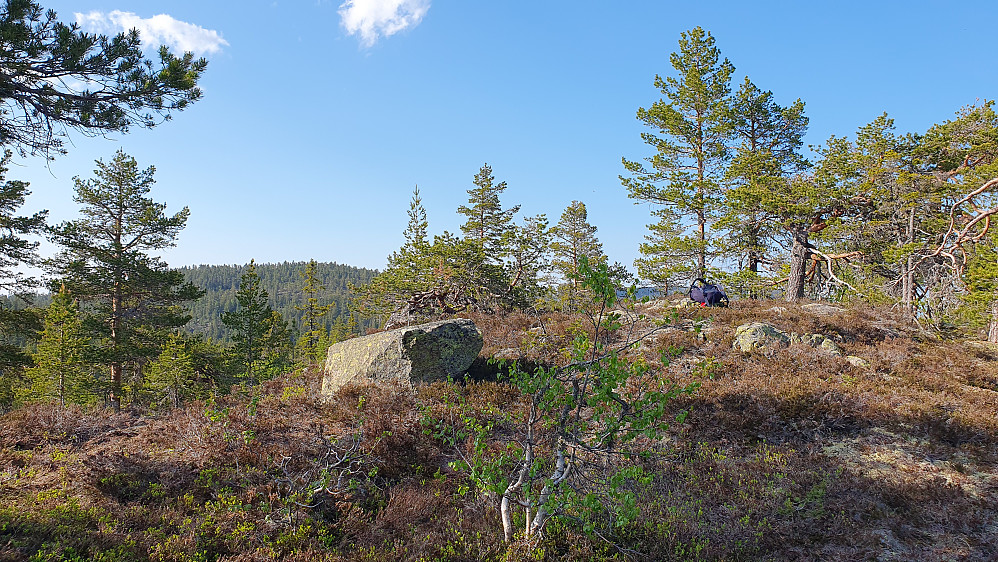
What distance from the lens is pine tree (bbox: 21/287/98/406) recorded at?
21906 mm

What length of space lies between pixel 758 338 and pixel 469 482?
8136mm

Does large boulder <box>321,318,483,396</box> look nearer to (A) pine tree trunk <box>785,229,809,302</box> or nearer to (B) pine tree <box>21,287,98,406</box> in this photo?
(A) pine tree trunk <box>785,229,809,302</box>

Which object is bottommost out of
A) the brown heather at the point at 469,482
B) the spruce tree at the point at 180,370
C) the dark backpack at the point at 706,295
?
the spruce tree at the point at 180,370

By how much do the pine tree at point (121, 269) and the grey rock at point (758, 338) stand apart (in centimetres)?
2551

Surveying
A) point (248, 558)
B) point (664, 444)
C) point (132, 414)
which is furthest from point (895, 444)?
point (132, 414)

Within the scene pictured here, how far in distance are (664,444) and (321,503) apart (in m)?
5.27

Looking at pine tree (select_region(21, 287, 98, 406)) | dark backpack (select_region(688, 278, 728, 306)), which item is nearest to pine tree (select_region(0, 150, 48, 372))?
pine tree (select_region(21, 287, 98, 406))

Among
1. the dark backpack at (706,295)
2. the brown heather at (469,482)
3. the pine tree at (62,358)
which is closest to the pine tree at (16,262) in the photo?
the pine tree at (62,358)

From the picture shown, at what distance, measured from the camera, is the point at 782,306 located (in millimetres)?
14031

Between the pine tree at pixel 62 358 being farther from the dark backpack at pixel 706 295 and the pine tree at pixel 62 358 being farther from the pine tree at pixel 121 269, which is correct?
the dark backpack at pixel 706 295

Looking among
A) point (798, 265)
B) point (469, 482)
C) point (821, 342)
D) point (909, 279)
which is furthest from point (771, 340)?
point (798, 265)

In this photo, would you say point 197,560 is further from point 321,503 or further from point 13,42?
point 13,42

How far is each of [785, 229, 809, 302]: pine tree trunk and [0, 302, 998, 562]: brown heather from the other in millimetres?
8465

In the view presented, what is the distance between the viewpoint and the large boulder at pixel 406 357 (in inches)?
356
